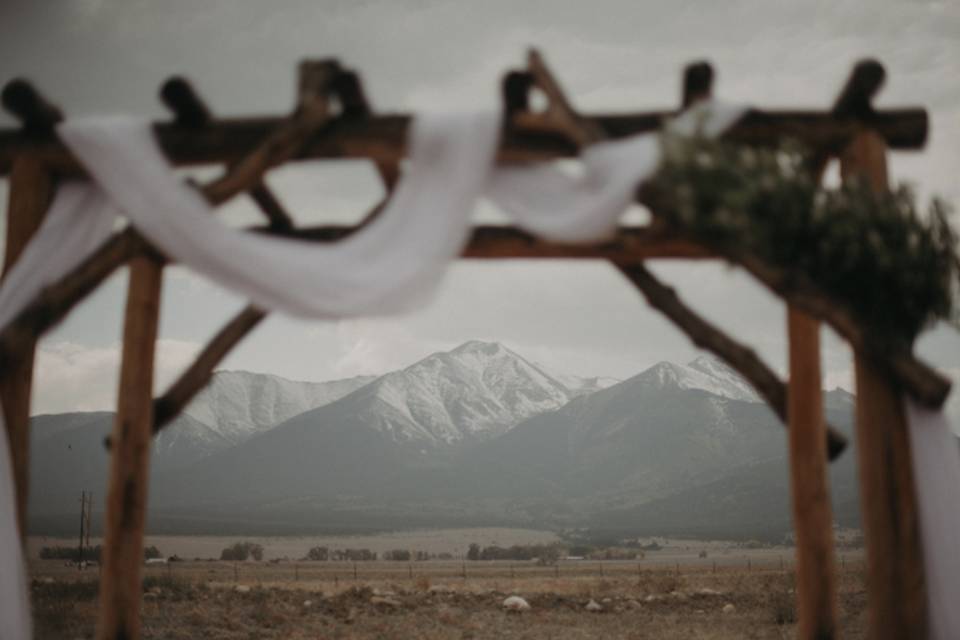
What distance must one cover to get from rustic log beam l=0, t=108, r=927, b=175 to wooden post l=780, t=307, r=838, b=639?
1.26 meters

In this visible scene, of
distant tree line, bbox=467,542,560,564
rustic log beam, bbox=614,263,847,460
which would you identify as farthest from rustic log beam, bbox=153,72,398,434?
distant tree line, bbox=467,542,560,564

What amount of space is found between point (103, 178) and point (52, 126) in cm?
58

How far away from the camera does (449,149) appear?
164 inches

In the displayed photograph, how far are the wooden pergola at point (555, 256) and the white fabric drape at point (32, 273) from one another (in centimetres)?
11

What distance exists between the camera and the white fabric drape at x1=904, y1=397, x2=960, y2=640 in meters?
3.82

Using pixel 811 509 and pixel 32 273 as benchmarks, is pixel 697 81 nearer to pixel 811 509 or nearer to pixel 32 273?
pixel 811 509

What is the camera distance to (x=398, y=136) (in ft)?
14.1

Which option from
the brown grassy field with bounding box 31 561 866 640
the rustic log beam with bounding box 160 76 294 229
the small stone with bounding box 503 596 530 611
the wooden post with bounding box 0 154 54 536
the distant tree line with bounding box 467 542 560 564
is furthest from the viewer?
the distant tree line with bounding box 467 542 560 564

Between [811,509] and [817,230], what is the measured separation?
145 cm

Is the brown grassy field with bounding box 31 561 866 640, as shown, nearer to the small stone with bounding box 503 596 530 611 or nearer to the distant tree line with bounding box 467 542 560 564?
the small stone with bounding box 503 596 530 611

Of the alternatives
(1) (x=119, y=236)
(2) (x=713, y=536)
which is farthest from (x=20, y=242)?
(2) (x=713, y=536)

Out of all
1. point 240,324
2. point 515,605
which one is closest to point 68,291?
point 240,324

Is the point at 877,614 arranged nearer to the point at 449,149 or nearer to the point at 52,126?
the point at 449,149

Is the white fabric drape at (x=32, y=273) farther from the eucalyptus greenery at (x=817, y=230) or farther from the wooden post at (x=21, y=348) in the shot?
the eucalyptus greenery at (x=817, y=230)
